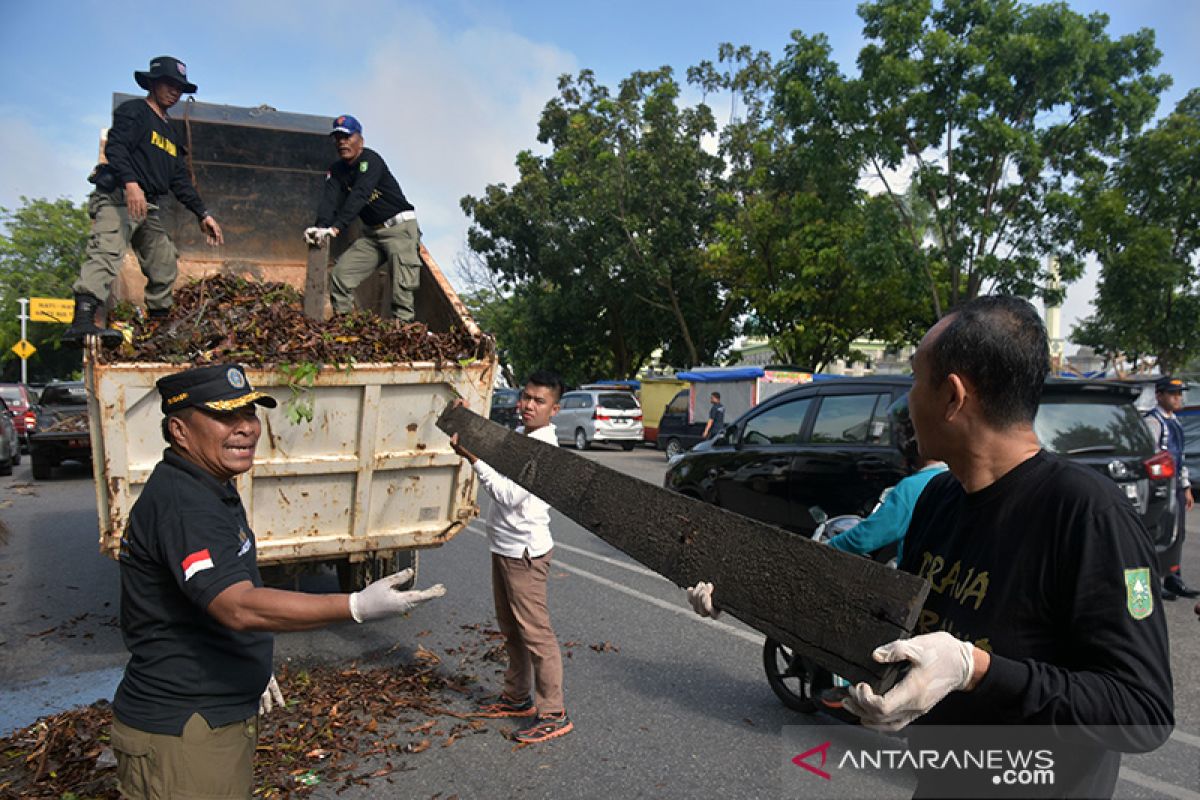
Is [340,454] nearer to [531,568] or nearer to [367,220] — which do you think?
[531,568]

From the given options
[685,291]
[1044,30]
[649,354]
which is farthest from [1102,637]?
[649,354]

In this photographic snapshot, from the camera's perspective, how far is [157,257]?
6008mm

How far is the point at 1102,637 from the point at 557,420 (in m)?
23.2

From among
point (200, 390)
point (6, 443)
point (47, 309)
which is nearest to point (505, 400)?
point (6, 443)

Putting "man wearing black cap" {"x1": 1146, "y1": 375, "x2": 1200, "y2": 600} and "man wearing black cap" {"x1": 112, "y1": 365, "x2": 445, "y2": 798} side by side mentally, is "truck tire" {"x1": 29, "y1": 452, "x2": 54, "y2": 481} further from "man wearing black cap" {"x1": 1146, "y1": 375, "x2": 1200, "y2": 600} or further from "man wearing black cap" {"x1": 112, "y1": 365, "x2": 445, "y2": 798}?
"man wearing black cap" {"x1": 1146, "y1": 375, "x2": 1200, "y2": 600}

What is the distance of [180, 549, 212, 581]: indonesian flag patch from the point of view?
2.17 metres

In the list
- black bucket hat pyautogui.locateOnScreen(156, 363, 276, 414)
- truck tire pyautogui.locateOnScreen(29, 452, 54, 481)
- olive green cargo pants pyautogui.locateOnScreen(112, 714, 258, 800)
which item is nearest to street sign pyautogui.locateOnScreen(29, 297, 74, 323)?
truck tire pyautogui.locateOnScreen(29, 452, 54, 481)

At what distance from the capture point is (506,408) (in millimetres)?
26797

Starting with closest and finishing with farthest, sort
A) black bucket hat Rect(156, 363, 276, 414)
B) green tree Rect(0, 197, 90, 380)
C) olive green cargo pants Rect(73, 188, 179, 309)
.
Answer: black bucket hat Rect(156, 363, 276, 414), olive green cargo pants Rect(73, 188, 179, 309), green tree Rect(0, 197, 90, 380)

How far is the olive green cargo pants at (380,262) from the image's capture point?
623 centimetres

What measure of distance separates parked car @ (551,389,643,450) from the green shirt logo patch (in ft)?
70.6

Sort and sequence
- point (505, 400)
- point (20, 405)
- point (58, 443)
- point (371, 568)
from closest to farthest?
point (371, 568)
point (58, 443)
point (20, 405)
point (505, 400)

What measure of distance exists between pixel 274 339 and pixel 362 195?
73.2 inches

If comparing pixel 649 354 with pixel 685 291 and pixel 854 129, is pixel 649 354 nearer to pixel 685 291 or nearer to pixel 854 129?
pixel 685 291
